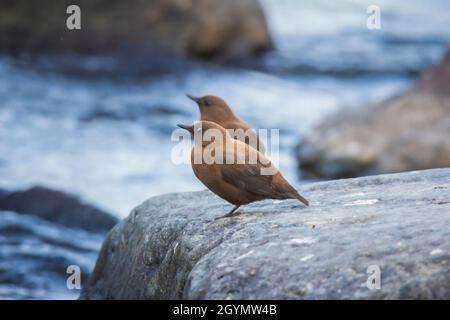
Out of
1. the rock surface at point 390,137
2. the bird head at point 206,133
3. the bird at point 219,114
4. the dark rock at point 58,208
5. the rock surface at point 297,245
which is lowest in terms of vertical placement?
the rock surface at point 297,245

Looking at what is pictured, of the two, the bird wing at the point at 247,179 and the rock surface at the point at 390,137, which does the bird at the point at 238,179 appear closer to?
the bird wing at the point at 247,179

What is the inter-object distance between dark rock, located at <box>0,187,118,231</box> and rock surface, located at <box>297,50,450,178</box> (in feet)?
8.90

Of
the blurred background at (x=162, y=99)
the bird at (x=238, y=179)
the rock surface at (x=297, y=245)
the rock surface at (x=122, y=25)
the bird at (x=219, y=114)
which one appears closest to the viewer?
the rock surface at (x=297, y=245)

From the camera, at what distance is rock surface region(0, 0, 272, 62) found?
1399 centimetres

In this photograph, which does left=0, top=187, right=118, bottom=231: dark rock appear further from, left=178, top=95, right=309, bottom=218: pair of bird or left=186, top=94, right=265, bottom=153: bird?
left=178, top=95, right=309, bottom=218: pair of bird

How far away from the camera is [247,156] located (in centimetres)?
486

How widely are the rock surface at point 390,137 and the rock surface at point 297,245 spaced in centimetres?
403

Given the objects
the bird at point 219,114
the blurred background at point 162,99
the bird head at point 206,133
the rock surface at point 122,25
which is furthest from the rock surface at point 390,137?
the bird head at point 206,133

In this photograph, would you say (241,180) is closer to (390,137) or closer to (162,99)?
(390,137)

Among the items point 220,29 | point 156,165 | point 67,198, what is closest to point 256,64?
point 220,29

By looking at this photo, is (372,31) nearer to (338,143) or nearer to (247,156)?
(338,143)

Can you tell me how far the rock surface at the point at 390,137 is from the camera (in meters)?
9.45

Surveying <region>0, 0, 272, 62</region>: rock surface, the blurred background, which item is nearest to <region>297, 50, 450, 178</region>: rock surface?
the blurred background
